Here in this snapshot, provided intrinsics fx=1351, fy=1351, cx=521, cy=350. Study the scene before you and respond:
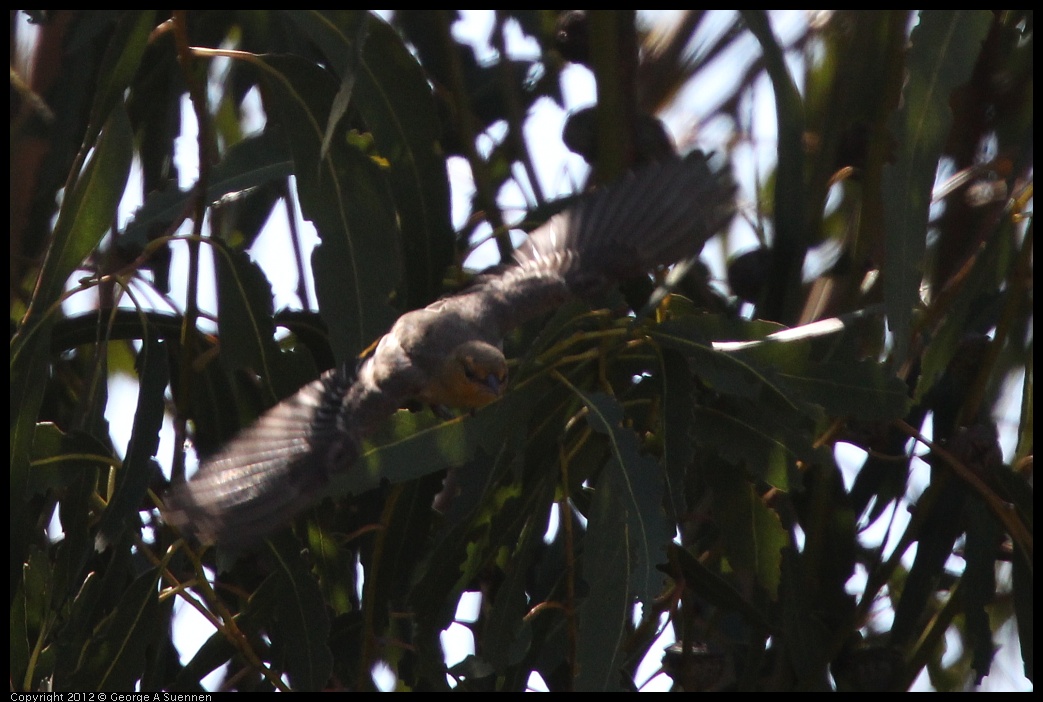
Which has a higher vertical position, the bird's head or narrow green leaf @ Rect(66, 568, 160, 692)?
the bird's head

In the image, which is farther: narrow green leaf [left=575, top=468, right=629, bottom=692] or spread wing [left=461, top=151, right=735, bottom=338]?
spread wing [left=461, top=151, right=735, bottom=338]

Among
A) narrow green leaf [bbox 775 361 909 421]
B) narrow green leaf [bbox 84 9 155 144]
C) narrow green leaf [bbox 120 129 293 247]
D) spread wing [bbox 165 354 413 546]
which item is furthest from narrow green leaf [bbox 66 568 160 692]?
narrow green leaf [bbox 775 361 909 421]

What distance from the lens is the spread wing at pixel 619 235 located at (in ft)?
9.17

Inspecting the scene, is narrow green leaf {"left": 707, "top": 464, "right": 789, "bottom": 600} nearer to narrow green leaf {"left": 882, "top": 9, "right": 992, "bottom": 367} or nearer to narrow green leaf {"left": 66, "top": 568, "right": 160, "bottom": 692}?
narrow green leaf {"left": 882, "top": 9, "right": 992, "bottom": 367}

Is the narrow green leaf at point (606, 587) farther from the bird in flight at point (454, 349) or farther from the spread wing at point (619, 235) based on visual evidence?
the spread wing at point (619, 235)

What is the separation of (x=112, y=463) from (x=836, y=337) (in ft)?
4.43

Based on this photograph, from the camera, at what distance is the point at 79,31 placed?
89.2 inches

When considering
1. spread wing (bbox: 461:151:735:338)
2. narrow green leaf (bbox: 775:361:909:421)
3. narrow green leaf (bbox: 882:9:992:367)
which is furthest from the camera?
spread wing (bbox: 461:151:735:338)

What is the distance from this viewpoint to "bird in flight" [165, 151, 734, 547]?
210 centimetres

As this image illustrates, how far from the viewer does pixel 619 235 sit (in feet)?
9.50

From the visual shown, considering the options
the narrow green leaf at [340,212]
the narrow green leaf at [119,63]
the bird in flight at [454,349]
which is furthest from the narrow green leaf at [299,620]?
the narrow green leaf at [119,63]

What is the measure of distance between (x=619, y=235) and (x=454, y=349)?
44 cm

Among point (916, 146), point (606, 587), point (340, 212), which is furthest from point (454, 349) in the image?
point (916, 146)

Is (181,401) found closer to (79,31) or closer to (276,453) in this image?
(276,453)
